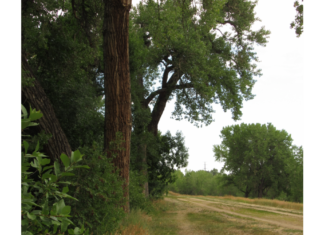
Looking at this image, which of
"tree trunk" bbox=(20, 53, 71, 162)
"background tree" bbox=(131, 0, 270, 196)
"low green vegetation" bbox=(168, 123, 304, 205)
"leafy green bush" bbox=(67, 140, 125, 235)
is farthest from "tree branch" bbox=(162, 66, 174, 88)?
"low green vegetation" bbox=(168, 123, 304, 205)

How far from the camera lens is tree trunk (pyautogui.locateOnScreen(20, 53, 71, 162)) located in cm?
598

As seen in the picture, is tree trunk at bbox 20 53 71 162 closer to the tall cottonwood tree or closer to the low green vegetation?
the tall cottonwood tree

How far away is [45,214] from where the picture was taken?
146 cm

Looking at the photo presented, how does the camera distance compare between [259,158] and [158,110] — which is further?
[259,158]

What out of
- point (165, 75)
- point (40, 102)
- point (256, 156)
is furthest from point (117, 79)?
point (256, 156)

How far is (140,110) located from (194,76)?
3.42 meters

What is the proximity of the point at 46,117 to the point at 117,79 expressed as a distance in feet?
6.84

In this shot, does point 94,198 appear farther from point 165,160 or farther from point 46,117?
point 165,160

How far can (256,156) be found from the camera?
141 feet

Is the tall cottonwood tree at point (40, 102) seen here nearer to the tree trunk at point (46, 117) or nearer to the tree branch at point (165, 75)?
the tree trunk at point (46, 117)

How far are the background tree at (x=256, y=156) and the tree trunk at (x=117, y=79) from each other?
127 ft

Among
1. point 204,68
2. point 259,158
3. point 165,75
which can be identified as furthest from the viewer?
point 259,158
